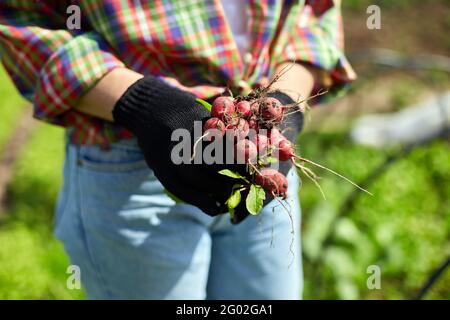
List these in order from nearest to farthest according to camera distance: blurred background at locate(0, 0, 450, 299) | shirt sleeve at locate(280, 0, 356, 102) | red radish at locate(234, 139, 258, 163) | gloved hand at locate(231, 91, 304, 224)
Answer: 1. red radish at locate(234, 139, 258, 163)
2. gloved hand at locate(231, 91, 304, 224)
3. shirt sleeve at locate(280, 0, 356, 102)
4. blurred background at locate(0, 0, 450, 299)

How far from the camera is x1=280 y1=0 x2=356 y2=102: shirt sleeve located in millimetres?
1310

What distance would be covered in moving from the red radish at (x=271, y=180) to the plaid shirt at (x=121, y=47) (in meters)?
0.22

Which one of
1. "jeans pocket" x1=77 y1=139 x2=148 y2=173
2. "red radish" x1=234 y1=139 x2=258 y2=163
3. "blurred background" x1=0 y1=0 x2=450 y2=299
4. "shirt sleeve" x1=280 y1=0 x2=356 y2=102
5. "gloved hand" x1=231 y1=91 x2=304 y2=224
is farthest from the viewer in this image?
"blurred background" x1=0 y1=0 x2=450 y2=299

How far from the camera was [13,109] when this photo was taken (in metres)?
3.36

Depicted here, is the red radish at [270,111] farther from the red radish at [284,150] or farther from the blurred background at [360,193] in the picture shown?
the blurred background at [360,193]

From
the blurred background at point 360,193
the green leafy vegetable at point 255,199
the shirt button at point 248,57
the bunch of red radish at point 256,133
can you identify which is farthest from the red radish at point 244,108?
the blurred background at point 360,193

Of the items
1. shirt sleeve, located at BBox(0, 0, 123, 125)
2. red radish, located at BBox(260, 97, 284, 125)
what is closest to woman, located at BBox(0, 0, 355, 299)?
shirt sleeve, located at BBox(0, 0, 123, 125)

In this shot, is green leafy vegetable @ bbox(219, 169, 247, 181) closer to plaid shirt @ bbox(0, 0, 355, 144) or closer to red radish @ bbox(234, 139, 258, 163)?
red radish @ bbox(234, 139, 258, 163)

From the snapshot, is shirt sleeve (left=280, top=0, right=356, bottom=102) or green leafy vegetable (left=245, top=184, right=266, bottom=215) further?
shirt sleeve (left=280, top=0, right=356, bottom=102)

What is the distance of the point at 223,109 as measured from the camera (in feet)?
3.23

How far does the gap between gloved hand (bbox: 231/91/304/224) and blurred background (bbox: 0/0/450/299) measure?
96cm

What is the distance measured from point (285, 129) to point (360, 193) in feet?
5.28

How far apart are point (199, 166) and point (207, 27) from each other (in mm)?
321

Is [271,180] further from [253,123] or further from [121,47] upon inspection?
[121,47]
